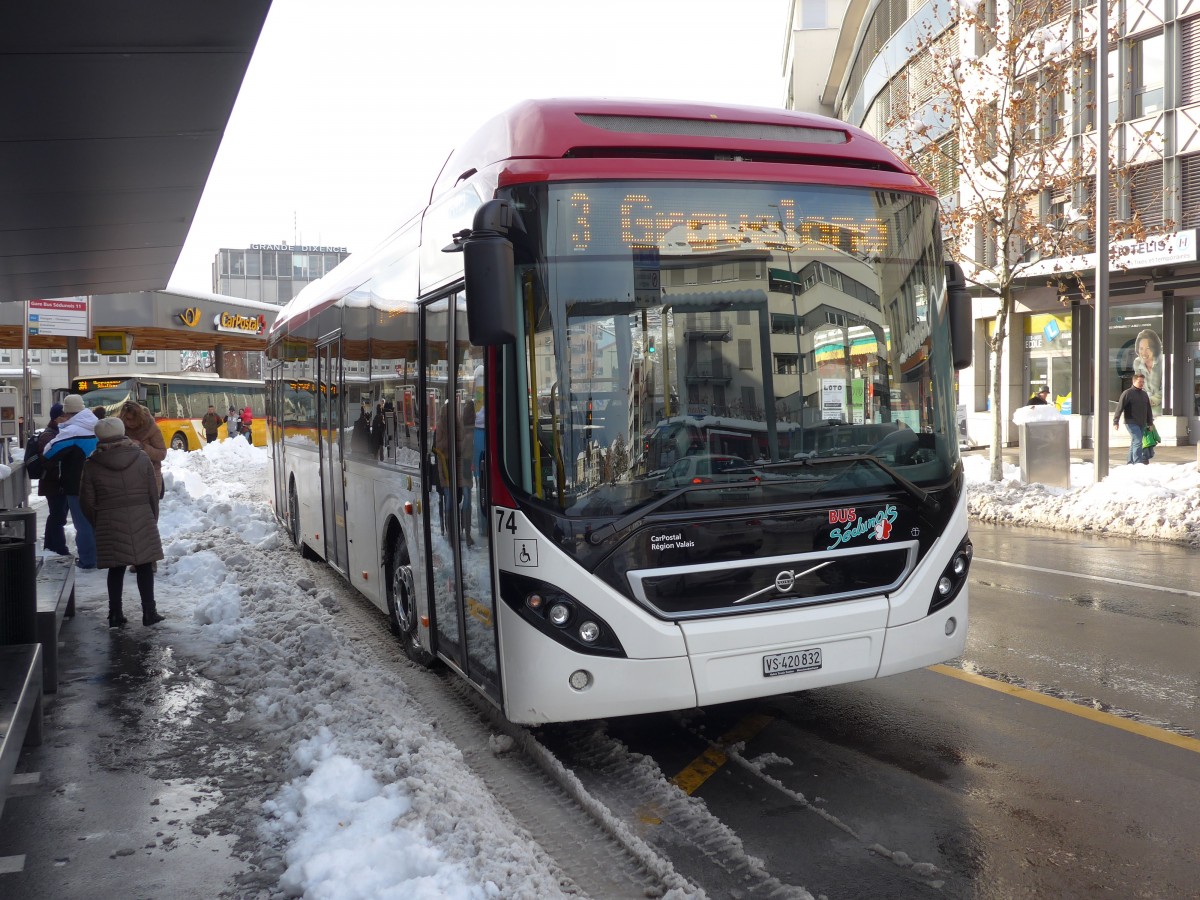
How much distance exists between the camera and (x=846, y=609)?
532 centimetres

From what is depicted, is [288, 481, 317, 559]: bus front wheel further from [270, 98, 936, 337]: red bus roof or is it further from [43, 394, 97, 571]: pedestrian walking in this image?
[270, 98, 936, 337]: red bus roof

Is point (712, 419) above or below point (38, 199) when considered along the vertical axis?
below

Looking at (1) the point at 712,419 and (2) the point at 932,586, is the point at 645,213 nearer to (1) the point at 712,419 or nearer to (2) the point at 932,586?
(1) the point at 712,419

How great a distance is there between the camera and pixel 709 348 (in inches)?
202

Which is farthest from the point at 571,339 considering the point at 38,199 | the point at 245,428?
the point at 245,428

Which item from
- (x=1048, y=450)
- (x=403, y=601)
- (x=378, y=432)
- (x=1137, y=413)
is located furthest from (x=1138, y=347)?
(x=403, y=601)

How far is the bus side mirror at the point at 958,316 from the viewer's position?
5926 mm

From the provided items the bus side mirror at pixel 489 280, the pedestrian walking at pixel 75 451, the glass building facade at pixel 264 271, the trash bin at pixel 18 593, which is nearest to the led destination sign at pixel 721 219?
the bus side mirror at pixel 489 280

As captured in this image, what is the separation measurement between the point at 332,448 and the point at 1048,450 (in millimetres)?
12282

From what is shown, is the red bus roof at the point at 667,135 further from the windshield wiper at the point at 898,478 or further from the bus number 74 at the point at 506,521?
the bus number 74 at the point at 506,521

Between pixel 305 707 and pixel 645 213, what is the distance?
3.45 metres

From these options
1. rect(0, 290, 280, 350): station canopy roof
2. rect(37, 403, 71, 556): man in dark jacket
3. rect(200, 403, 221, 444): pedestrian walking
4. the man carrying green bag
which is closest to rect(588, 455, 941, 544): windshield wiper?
rect(37, 403, 71, 556): man in dark jacket

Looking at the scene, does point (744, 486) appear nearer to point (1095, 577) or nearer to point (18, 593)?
point (18, 593)

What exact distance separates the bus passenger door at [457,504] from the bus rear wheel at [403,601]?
2.39 feet
